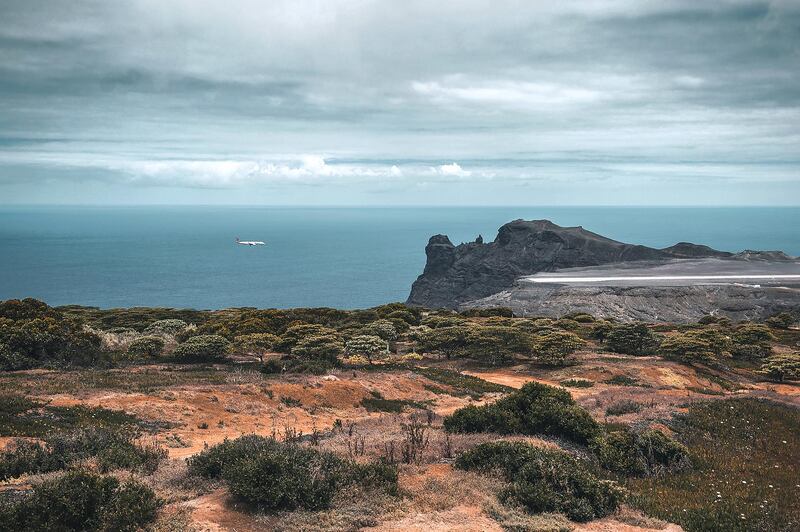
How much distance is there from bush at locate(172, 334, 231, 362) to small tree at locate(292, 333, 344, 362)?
4.29m

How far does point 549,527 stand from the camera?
32.2 feet

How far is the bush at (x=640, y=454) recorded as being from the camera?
13867 mm

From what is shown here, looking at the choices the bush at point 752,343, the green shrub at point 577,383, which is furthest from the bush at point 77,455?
the bush at point 752,343

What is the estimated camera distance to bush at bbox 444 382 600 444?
52.3ft

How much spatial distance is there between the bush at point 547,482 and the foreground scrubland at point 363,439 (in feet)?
0.15

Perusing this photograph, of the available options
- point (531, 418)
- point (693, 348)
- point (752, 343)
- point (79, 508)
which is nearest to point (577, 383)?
point (693, 348)

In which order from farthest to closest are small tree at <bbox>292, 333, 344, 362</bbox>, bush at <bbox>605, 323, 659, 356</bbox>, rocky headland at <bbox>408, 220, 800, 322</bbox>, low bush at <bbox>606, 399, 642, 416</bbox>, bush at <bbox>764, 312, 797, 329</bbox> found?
rocky headland at <bbox>408, 220, 800, 322</bbox> → bush at <bbox>764, 312, 797, 329</bbox> → bush at <bbox>605, 323, 659, 356</bbox> → small tree at <bbox>292, 333, 344, 362</bbox> → low bush at <bbox>606, 399, 642, 416</bbox>

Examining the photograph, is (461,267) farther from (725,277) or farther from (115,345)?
(115,345)

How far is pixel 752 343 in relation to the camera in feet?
146

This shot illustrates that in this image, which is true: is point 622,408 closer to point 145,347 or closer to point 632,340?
point 632,340

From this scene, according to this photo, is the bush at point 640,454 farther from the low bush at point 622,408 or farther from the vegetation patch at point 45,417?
the vegetation patch at point 45,417

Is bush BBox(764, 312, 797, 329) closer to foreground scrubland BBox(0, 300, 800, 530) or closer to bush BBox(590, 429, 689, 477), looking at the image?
foreground scrubland BBox(0, 300, 800, 530)

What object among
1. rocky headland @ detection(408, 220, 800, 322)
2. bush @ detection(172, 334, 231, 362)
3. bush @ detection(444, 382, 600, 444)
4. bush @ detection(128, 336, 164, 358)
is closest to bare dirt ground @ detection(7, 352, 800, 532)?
bush @ detection(444, 382, 600, 444)

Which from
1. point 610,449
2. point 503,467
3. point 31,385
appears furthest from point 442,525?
point 31,385
